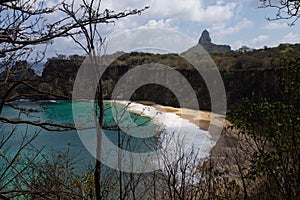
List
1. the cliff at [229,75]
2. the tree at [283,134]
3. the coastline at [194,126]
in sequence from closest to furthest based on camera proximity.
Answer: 1. the tree at [283,134]
2. the coastline at [194,126]
3. the cliff at [229,75]

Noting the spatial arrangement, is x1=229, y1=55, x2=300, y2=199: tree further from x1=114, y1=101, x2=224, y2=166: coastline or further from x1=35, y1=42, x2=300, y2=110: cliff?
x1=35, y1=42, x2=300, y2=110: cliff

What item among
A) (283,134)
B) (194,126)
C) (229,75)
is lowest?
(194,126)

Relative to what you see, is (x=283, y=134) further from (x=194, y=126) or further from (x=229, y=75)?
(x=229, y=75)

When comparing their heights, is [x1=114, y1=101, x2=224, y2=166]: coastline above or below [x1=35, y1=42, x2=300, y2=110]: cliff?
below

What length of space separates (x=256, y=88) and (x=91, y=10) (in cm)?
2437

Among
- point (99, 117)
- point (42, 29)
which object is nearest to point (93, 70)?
point (99, 117)

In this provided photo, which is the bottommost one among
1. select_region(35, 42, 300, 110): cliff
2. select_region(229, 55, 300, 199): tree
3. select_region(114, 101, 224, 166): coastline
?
select_region(114, 101, 224, 166): coastline

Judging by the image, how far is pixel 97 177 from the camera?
65.4 inches

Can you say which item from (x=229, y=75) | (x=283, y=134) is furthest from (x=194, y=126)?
(x=283, y=134)

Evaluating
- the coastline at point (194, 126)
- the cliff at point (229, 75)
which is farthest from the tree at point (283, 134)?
the cliff at point (229, 75)

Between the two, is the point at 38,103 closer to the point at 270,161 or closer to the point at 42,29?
the point at 42,29

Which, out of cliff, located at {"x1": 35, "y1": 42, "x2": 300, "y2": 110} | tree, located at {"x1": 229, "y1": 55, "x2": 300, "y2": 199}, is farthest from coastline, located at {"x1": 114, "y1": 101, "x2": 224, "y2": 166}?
tree, located at {"x1": 229, "y1": 55, "x2": 300, "y2": 199}

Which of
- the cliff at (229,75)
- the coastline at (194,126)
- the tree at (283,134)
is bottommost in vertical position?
the coastline at (194,126)

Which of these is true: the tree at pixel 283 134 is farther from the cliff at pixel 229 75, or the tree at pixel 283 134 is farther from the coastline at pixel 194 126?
the cliff at pixel 229 75
